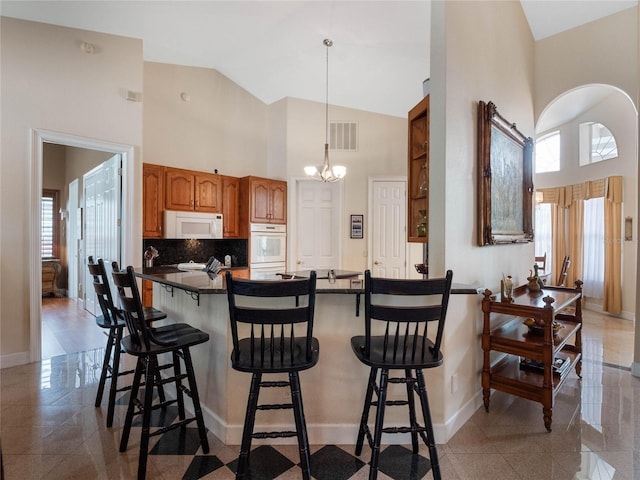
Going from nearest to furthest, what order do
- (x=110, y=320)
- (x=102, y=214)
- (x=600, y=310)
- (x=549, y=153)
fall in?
(x=110, y=320) → (x=102, y=214) → (x=600, y=310) → (x=549, y=153)

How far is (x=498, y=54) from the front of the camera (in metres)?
3.01

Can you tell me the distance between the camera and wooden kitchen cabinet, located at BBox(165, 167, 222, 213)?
15.1 ft

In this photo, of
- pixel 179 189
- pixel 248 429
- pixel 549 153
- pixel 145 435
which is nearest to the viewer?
pixel 248 429

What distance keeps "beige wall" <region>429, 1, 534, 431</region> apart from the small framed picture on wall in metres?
2.87

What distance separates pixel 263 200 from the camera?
5.37 m

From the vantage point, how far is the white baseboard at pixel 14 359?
10.8 feet

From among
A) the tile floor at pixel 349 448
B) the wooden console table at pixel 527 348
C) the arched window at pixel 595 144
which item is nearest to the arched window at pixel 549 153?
the arched window at pixel 595 144

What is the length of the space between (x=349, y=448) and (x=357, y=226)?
391cm

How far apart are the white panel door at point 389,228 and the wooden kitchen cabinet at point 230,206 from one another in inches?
86.6

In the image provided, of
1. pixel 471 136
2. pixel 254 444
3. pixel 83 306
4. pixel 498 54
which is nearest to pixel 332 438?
pixel 254 444

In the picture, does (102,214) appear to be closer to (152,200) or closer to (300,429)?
(152,200)

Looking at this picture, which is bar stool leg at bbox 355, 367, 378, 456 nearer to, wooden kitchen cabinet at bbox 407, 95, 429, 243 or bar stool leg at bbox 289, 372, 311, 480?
bar stool leg at bbox 289, 372, 311, 480

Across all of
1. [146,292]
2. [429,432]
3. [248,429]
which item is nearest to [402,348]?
[429,432]

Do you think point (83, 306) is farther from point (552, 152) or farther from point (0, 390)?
point (552, 152)
